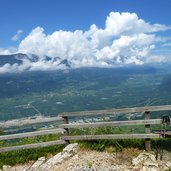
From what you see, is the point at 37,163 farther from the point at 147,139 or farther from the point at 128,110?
the point at 147,139

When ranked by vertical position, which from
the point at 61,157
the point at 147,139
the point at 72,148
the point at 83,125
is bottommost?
the point at 61,157

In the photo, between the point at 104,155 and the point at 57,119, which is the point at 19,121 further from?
the point at 104,155

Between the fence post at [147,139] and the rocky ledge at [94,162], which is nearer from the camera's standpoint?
the rocky ledge at [94,162]

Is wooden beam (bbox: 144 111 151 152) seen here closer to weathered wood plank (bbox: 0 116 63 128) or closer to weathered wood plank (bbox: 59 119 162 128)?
weathered wood plank (bbox: 59 119 162 128)

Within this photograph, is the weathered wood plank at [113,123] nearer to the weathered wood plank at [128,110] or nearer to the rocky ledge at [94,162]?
the weathered wood plank at [128,110]

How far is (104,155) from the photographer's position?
1488 centimetres

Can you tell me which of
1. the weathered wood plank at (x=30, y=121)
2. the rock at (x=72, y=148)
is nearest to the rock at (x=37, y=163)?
the rock at (x=72, y=148)

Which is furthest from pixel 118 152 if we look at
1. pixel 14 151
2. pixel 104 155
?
pixel 14 151

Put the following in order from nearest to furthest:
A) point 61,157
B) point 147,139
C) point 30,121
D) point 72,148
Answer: point 147,139 → point 61,157 → point 72,148 → point 30,121

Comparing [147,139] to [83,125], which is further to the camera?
[83,125]

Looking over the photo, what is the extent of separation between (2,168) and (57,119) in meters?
3.46

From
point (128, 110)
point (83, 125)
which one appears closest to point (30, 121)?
point (83, 125)

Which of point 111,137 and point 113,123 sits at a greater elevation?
point 113,123

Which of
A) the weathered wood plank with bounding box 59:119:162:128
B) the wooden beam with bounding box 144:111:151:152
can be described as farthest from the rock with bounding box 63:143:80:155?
the wooden beam with bounding box 144:111:151:152
